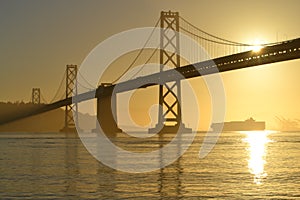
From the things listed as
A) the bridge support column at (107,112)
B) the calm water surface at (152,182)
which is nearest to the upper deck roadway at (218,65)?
the bridge support column at (107,112)

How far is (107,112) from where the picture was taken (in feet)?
256

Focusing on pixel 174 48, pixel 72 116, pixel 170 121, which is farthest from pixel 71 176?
pixel 72 116

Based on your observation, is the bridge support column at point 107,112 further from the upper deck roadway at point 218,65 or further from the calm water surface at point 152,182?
the calm water surface at point 152,182

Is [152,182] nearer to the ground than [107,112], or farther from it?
nearer to the ground

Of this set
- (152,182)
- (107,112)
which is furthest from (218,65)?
(152,182)

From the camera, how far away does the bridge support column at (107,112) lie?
72.9m

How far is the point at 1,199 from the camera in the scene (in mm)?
13961

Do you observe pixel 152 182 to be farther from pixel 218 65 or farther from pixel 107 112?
pixel 107 112

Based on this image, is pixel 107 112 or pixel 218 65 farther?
pixel 107 112

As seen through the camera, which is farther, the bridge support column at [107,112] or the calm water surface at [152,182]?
the bridge support column at [107,112]

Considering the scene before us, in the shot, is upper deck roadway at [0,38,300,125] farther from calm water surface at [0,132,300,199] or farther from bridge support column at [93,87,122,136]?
calm water surface at [0,132,300,199]

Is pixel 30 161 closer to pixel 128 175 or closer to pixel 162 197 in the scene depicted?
pixel 128 175

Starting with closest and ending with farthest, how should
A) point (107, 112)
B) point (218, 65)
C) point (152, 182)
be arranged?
point (152, 182)
point (218, 65)
point (107, 112)

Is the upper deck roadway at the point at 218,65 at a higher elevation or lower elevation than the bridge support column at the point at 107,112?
higher
